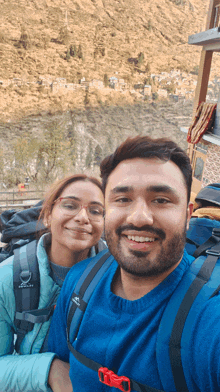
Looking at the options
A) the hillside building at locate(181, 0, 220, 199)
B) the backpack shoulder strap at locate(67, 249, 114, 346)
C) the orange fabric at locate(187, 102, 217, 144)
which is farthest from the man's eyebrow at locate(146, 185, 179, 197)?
the orange fabric at locate(187, 102, 217, 144)

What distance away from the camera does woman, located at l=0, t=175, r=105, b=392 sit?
40.4 inches

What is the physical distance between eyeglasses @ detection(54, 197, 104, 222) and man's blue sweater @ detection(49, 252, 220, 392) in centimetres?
33

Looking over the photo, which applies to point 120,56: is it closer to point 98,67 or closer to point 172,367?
point 98,67

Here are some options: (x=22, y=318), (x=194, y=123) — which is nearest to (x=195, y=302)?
(x=22, y=318)

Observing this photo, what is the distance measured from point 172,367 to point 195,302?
14cm

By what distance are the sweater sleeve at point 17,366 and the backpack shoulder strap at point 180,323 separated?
504 millimetres

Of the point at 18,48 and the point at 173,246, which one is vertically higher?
the point at 18,48

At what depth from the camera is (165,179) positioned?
2.69ft

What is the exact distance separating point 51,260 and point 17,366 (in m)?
0.40

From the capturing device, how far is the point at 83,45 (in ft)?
94.2

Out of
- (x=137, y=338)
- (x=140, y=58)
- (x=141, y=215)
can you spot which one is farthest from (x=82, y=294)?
(x=140, y=58)

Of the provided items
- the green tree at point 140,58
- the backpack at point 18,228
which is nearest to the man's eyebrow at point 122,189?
the backpack at point 18,228

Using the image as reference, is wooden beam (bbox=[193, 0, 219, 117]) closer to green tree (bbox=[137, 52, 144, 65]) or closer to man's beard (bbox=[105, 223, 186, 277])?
man's beard (bbox=[105, 223, 186, 277])

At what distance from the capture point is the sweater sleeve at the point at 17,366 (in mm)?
1020
